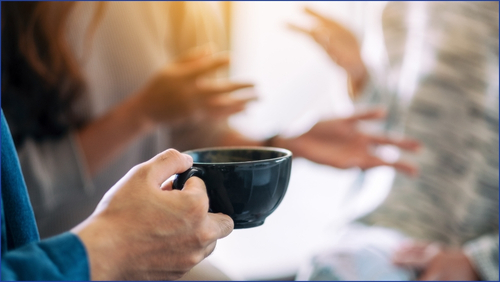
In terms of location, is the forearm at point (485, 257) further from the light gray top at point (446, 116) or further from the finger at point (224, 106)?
the finger at point (224, 106)

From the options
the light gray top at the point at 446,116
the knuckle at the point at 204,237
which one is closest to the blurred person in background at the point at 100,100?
the light gray top at the point at 446,116

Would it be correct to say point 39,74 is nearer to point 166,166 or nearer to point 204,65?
point 204,65

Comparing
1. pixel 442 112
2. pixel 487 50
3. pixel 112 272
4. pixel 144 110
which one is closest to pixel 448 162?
pixel 442 112

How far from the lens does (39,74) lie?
24.4 inches

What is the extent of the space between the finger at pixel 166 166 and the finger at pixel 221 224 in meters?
0.05

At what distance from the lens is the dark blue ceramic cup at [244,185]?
0.99 ft

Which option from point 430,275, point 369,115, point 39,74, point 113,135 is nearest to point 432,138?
point 369,115

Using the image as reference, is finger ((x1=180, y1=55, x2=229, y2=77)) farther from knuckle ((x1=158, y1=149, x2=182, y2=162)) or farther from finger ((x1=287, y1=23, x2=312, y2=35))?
knuckle ((x1=158, y1=149, x2=182, y2=162))

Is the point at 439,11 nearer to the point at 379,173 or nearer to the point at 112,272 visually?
the point at 379,173

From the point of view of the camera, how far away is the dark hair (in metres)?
0.54

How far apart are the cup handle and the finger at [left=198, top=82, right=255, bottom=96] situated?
0.28 meters

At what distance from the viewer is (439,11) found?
2.59ft

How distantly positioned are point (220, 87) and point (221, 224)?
32cm

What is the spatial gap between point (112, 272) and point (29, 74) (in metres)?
0.46
